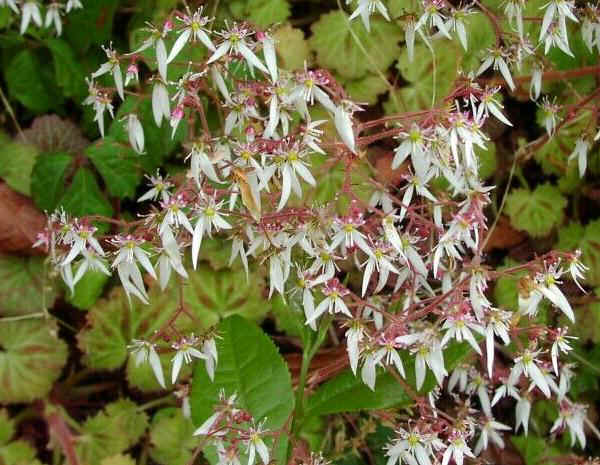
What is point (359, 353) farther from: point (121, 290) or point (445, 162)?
point (121, 290)

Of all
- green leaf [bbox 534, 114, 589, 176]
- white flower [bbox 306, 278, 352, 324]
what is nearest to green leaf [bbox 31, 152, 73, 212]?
white flower [bbox 306, 278, 352, 324]

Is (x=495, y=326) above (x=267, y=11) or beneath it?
beneath

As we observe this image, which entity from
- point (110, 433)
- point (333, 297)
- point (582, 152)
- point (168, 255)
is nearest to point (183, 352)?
point (168, 255)

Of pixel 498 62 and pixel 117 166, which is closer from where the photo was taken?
pixel 498 62

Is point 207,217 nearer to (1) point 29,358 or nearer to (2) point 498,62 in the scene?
(2) point 498,62

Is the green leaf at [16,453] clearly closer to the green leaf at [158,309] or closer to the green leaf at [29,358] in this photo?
the green leaf at [29,358]

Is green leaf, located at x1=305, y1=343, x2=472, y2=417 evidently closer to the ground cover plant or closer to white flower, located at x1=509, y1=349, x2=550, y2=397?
the ground cover plant

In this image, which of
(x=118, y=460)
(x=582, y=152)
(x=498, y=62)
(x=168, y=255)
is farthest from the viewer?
(x=118, y=460)
